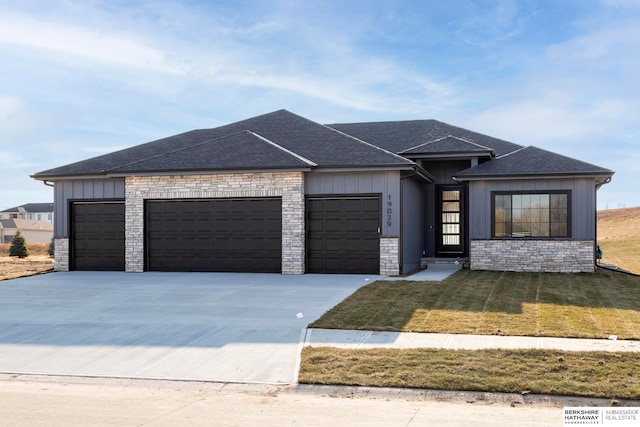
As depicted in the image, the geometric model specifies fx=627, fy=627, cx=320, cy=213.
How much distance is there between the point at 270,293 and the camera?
1473cm

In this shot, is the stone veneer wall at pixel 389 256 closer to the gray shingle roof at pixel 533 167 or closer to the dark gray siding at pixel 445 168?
the gray shingle roof at pixel 533 167

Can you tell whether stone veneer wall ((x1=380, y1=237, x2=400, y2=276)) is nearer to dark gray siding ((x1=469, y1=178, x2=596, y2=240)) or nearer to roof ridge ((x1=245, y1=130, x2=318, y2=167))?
roof ridge ((x1=245, y1=130, x2=318, y2=167))

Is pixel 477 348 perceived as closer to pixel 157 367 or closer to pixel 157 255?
pixel 157 367

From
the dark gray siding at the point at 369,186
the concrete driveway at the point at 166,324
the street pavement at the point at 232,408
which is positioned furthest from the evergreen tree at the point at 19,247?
the street pavement at the point at 232,408

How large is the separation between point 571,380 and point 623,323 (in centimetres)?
435

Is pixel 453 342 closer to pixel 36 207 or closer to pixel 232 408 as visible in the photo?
pixel 232 408

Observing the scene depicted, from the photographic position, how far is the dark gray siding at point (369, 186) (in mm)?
18219

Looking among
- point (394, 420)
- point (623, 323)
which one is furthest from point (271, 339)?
point (623, 323)

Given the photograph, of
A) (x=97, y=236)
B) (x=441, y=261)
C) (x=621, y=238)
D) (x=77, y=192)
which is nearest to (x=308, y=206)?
(x=441, y=261)

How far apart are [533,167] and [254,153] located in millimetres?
8904

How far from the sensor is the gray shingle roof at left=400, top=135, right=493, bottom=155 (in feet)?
69.3

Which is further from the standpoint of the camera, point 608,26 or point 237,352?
point 608,26

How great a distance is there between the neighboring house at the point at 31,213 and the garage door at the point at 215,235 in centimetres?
7302

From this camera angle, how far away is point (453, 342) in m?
9.28
